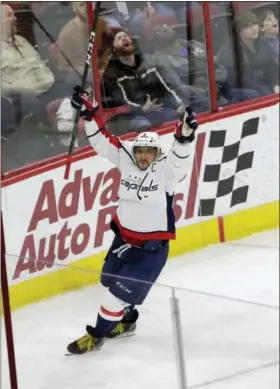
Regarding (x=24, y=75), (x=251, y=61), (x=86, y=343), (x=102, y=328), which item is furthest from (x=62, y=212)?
(x=251, y=61)

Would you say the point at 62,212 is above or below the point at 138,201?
below

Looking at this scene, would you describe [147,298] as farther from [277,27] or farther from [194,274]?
[277,27]

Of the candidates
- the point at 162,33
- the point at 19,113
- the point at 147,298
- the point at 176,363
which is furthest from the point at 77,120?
the point at 176,363

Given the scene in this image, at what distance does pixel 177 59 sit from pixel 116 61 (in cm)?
18

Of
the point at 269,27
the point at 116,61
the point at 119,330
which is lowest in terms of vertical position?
the point at 119,330

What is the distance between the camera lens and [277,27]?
10.9 feet

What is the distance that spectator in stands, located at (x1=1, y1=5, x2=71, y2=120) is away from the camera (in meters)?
2.59

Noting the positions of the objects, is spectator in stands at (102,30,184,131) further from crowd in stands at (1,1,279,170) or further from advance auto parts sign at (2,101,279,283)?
advance auto parts sign at (2,101,279,283)

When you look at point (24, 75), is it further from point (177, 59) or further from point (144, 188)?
point (144, 188)

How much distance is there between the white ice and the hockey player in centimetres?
7

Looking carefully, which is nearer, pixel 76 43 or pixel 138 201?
pixel 138 201

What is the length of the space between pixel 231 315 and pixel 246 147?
1.71m

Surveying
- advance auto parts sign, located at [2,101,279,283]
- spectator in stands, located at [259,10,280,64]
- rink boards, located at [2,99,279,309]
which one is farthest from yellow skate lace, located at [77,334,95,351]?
spectator in stands, located at [259,10,280,64]

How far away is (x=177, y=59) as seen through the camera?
289 centimetres
